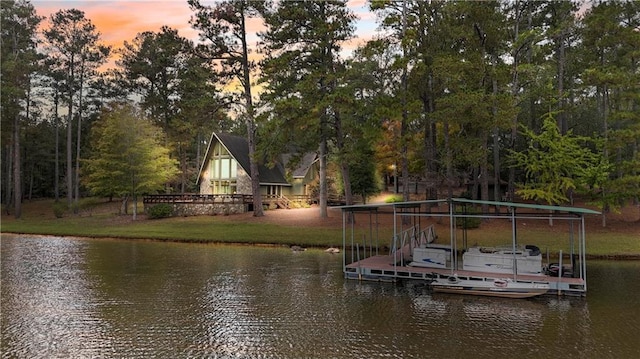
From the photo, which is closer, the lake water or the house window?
the lake water

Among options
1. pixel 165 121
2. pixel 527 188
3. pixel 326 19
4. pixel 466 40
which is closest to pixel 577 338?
pixel 527 188

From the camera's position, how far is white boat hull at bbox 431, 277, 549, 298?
15.3 metres

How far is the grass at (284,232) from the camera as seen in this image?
84.0 ft

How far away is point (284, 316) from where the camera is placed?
13.0 m

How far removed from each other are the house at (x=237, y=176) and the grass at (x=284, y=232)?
33.3 ft

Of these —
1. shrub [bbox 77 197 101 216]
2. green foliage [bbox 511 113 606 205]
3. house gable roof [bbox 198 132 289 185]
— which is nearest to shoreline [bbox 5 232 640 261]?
green foliage [bbox 511 113 606 205]

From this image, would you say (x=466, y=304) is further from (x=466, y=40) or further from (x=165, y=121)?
(x=165, y=121)

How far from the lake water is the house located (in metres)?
27.5

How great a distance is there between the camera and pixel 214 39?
38000 millimetres

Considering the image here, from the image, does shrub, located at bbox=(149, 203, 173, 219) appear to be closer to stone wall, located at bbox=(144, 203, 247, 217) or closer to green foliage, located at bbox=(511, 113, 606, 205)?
stone wall, located at bbox=(144, 203, 247, 217)

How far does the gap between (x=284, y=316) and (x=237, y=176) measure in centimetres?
3721

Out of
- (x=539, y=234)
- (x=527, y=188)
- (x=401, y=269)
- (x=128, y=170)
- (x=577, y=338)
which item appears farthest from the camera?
(x=128, y=170)

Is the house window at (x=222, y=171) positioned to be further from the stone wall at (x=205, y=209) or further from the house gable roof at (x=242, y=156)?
the stone wall at (x=205, y=209)

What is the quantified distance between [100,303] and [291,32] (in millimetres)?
24449
